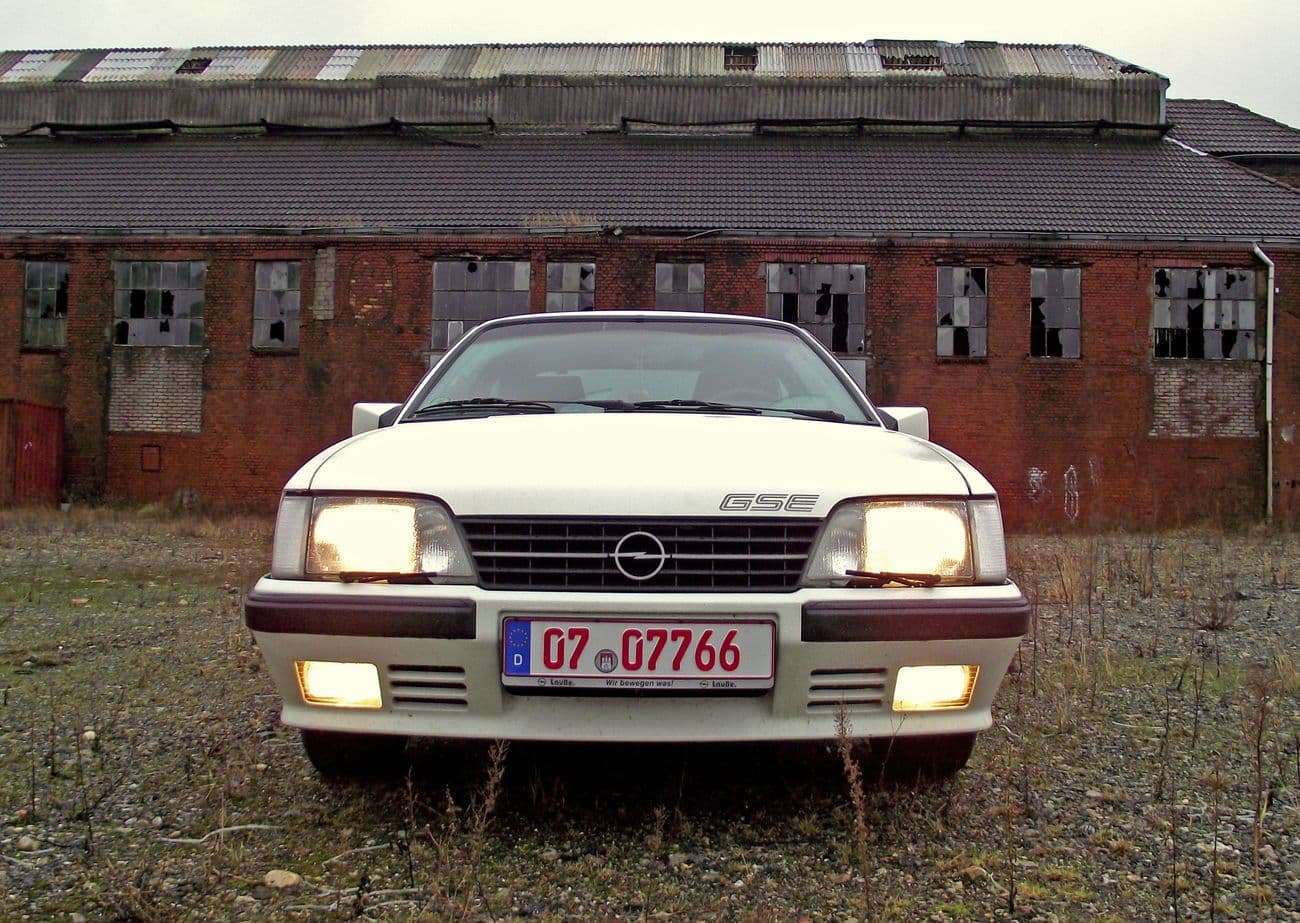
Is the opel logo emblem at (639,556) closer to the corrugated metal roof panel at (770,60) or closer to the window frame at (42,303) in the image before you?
the window frame at (42,303)

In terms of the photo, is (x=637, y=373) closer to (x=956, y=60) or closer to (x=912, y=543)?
(x=912, y=543)

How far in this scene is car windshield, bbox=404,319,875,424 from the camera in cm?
314

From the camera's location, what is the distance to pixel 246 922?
76.7 inches

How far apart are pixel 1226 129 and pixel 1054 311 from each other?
9.10 metres

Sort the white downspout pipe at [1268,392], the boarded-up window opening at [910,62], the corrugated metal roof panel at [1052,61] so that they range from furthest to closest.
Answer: the boarded-up window opening at [910,62] < the corrugated metal roof panel at [1052,61] < the white downspout pipe at [1268,392]

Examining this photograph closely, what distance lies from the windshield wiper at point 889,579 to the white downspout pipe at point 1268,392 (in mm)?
16762

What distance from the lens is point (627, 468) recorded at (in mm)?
2287

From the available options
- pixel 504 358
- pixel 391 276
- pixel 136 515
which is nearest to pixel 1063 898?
pixel 504 358

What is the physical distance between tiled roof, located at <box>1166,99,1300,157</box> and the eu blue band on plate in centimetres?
2296

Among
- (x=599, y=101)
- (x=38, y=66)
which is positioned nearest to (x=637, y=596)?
(x=599, y=101)

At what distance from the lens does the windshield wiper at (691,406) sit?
10.1 feet

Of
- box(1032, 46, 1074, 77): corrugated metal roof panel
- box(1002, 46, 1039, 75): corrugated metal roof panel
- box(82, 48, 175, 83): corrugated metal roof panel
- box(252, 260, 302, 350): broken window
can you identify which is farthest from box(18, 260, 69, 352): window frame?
box(1032, 46, 1074, 77): corrugated metal roof panel

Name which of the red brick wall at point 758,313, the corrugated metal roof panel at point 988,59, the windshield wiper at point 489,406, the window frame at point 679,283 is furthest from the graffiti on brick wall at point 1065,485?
the windshield wiper at point 489,406

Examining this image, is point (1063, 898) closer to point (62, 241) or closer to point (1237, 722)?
point (1237, 722)
